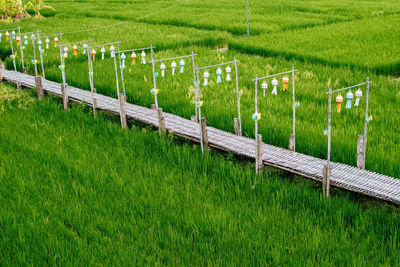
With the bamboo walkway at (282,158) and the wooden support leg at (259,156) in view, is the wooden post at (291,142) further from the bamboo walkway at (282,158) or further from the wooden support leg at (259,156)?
the wooden support leg at (259,156)

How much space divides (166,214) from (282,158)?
1.72 metres

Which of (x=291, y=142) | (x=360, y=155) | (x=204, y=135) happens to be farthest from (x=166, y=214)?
(x=360, y=155)

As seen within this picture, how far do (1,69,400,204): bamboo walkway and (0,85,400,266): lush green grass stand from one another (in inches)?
7.2

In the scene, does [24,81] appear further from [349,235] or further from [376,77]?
[349,235]

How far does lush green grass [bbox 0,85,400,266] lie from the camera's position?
3891 millimetres

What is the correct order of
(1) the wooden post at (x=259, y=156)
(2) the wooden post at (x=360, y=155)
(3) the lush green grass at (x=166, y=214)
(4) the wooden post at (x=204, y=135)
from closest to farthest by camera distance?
1. (3) the lush green grass at (x=166, y=214)
2. (2) the wooden post at (x=360, y=155)
3. (1) the wooden post at (x=259, y=156)
4. (4) the wooden post at (x=204, y=135)

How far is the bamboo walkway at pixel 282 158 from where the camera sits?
185 inches

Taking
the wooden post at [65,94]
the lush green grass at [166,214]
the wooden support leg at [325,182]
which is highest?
the wooden post at [65,94]

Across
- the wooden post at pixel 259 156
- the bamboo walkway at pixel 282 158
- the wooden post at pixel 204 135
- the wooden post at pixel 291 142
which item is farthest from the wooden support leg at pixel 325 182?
the wooden post at pixel 204 135

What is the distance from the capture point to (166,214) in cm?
452

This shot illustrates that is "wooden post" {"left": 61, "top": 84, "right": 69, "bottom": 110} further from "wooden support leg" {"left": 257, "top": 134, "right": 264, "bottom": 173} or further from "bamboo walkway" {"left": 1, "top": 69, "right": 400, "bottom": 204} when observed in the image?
"wooden support leg" {"left": 257, "top": 134, "right": 264, "bottom": 173}

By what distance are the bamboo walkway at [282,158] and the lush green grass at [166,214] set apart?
18cm

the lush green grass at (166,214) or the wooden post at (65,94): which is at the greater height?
the wooden post at (65,94)

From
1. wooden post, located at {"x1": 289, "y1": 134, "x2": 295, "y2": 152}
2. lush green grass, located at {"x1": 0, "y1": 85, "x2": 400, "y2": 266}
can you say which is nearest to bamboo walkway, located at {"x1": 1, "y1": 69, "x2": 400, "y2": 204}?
wooden post, located at {"x1": 289, "y1": 134, "x2": 295, "y2": 152}
